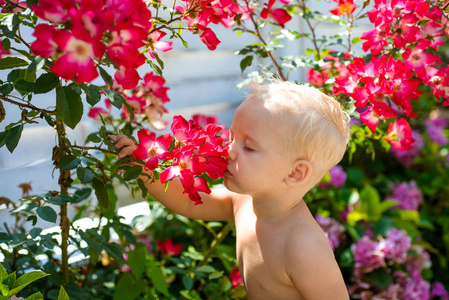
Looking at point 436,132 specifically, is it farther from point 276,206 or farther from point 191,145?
point 191,145

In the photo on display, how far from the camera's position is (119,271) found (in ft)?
6.34

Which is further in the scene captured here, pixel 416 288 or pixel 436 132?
pixel 436 132

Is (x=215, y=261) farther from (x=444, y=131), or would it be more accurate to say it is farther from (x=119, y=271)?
(x=444, y=131)

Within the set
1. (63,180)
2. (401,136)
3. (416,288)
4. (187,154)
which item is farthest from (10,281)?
(416,288)

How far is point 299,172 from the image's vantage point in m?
1.24

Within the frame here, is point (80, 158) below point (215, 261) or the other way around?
the other way around

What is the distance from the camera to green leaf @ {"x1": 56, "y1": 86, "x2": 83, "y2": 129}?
936 mm

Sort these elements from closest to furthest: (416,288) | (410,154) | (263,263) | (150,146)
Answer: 1. (150,146)
2. (263,263)
3. (416,288)
4. (410,154)

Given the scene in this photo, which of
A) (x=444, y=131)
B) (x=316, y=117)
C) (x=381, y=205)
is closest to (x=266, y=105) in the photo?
(x=316, y=117)

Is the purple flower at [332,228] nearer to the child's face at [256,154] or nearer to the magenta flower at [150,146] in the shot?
the child's face at [256,154]

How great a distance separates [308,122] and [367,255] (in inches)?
41.7

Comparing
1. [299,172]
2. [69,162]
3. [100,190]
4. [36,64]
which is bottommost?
[299,172]

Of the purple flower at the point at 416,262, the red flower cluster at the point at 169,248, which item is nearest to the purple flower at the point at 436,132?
the purple flower at the point at 416,262

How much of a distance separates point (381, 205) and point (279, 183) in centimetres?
129
